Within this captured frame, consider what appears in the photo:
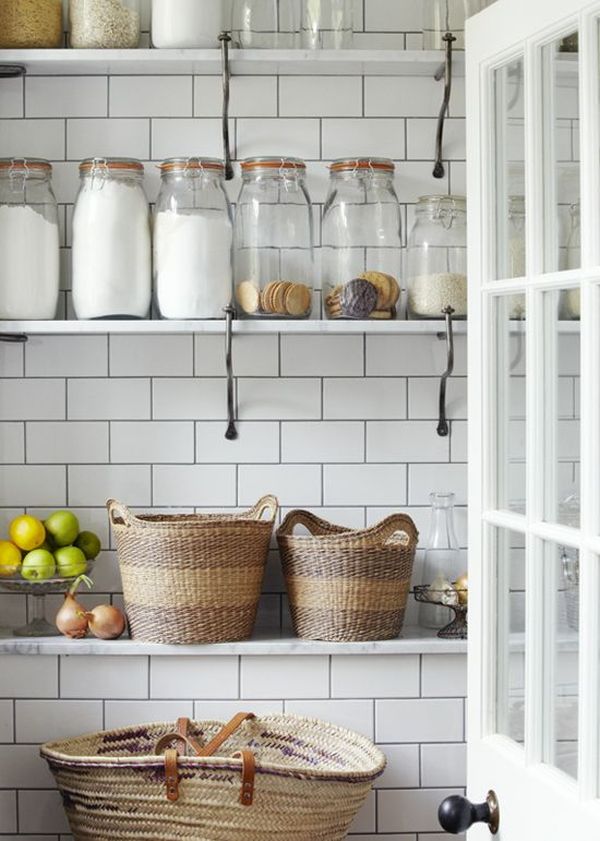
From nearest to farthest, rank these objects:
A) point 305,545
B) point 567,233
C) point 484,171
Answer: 1. point 567,233
2. point 484,171
3. point 305,545

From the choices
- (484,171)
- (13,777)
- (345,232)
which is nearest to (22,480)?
(13,777)

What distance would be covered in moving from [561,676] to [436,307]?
3.01 ft

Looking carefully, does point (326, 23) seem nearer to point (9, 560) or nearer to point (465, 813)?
point (9, 560)

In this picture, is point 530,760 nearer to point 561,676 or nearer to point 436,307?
point 561,676

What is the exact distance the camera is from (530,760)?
5.72 feet

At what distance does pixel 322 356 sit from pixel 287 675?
663mm

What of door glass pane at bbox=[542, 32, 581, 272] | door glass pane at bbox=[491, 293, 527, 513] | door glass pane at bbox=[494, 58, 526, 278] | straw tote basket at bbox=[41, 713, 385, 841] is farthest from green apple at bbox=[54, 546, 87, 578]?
door glass pane at bbox=[542, 32, 581, 272]

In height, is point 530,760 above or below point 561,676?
below

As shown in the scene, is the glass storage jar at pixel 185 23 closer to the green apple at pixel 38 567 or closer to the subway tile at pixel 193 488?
the subway tile at pixel 193 488

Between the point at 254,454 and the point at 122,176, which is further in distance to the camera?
the point at 254,454

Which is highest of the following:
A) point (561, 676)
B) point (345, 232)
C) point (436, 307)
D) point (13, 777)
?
point (345, 232)

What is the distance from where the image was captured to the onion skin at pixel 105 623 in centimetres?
238

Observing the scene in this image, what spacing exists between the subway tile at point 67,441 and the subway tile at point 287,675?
541mm

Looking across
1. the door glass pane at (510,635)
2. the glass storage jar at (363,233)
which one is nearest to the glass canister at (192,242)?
the glass storage jar at (363,233)
